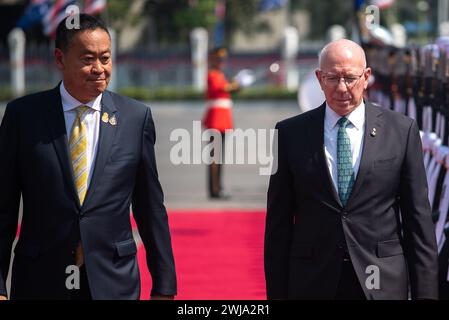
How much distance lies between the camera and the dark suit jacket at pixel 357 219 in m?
4.44

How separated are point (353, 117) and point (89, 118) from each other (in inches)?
39.9

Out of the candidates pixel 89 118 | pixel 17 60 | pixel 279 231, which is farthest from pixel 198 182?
pixel 17 60

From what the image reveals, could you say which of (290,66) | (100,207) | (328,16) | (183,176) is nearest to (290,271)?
(100,207)

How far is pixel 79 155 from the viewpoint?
441 cm

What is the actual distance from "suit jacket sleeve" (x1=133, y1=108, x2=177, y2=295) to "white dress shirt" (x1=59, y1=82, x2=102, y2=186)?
0.19 meters

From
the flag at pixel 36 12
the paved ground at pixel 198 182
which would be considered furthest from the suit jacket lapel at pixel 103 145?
the flag at pixel 36 12

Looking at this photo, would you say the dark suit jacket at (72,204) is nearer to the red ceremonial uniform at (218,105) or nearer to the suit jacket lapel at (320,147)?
the suit jacket lapel at (320,147)

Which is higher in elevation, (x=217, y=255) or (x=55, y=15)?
(x=55, y=15)

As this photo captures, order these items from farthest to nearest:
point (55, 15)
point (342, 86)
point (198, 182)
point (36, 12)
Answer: point (36, 12), point (55, 15), point (198, 182), point (342, 86)

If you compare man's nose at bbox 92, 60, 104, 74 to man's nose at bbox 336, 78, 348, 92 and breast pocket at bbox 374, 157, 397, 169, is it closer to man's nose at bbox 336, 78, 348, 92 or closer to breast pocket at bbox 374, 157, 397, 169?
man's nose at bbox 336, 78, 348, 92

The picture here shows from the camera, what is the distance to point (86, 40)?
4.43 m

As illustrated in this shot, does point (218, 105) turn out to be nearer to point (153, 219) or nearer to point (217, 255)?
point (217, 255)

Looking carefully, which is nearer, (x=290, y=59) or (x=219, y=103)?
(x=219, y=103)
